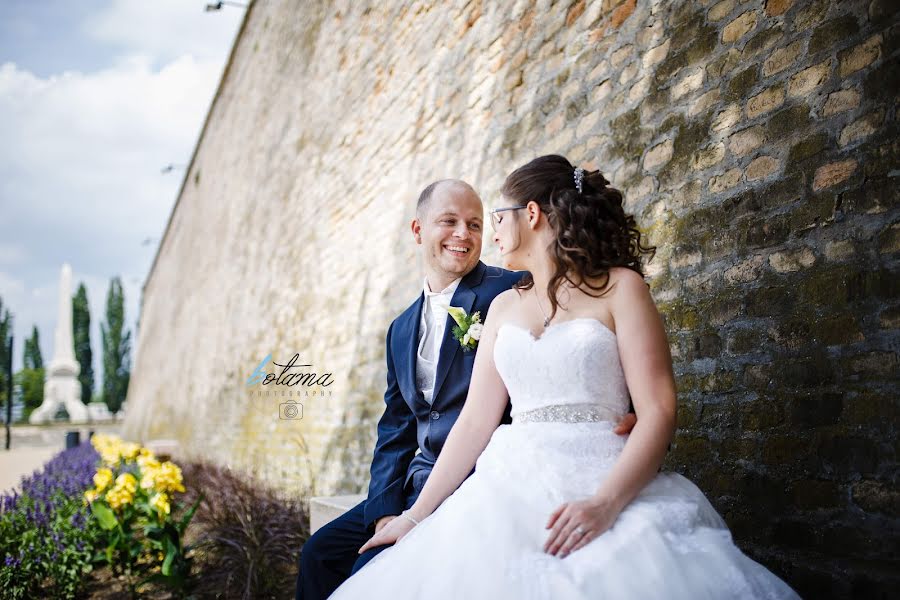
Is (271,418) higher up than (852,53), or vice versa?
(852,53)

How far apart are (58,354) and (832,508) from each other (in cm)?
3514

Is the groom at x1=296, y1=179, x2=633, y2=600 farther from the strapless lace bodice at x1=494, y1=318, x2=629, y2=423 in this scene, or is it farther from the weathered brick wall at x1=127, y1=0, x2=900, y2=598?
the weathered brick wall at x1=127, y1=0, x2=900, y2=598

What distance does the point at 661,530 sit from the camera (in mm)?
1357

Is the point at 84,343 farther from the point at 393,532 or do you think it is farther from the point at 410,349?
the point at 393,532

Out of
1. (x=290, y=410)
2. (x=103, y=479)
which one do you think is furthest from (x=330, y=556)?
(x=290, y=410)

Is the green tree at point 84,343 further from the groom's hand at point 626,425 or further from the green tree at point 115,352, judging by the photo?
the groom's hand at point 626,425

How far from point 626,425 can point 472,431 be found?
1.75ft

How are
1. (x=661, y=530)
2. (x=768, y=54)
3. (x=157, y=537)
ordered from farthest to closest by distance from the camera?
(x=157, y=537) → (x=768, y=54) → (x=661, y=530)

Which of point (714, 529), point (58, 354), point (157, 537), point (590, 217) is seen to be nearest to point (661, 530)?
point (714, 529)

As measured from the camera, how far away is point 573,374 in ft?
5.51

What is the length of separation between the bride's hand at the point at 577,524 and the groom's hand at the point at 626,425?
253 mm

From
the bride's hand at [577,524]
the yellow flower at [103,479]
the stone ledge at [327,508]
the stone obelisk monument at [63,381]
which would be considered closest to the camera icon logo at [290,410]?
the yellow flower at [103,479]

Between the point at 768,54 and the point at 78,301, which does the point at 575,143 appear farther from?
the point at 78,301

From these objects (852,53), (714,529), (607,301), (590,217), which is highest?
(852,53)
